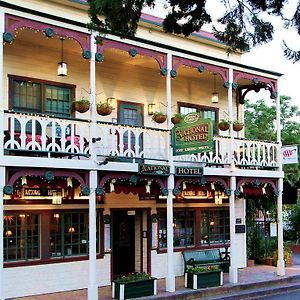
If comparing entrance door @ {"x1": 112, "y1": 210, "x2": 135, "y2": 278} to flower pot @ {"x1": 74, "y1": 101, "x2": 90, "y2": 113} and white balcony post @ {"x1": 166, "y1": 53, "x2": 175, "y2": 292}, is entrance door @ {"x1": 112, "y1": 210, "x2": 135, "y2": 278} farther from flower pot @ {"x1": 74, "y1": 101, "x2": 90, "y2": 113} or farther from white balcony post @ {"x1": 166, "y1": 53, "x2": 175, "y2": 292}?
flower pot @ {"x1": 74, "y1": 101, "x2": 90, "y2": 113}

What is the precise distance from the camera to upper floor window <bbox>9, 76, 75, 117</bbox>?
14930 mm

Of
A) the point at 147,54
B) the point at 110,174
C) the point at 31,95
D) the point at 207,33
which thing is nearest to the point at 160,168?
the point at 110,174

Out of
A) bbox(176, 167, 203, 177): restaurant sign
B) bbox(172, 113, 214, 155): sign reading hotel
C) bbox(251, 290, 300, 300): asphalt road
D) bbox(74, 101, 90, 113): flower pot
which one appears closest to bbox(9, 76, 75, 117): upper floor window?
bbox(74, 101, 90, 113): flower pot

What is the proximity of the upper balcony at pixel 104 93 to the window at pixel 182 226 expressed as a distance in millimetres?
2496

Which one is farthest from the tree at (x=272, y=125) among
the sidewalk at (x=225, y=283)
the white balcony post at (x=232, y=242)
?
the white balcony post at (x=232, y=242)

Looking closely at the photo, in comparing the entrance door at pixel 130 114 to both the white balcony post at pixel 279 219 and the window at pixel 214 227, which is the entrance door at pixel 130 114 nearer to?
the window at pixel 214 227

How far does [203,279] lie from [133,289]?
7.73 feet

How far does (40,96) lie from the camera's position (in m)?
15.4

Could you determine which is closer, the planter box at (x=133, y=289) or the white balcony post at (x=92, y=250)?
the white balcony post at (x=92, y=250)

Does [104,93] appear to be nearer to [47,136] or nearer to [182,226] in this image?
[47,136]

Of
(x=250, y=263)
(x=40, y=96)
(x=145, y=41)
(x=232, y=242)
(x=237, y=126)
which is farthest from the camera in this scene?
(x=250, y=263)

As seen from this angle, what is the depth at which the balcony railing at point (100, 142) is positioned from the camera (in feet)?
42.3

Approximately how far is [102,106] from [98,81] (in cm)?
197

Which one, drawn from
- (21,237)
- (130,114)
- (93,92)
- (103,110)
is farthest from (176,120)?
(21,237)
